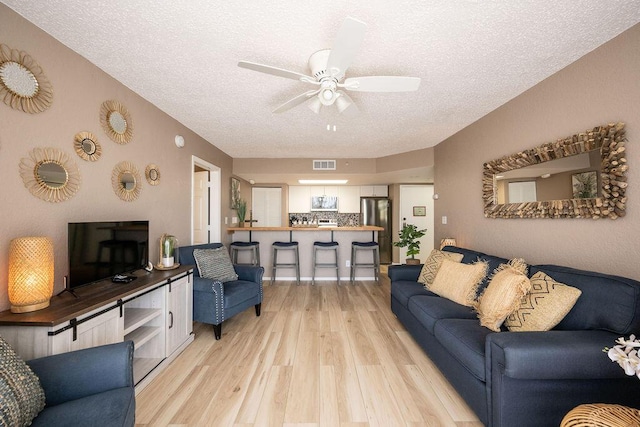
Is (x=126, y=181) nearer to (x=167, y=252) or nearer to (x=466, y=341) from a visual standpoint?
(x=167, y=252)

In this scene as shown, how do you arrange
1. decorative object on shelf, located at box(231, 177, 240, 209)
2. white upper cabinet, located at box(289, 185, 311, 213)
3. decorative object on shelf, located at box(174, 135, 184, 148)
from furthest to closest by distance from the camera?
1. white upper cabinet, located at box(289, 185, 311, 213)
2. decorative object on shelf, located at box(231, 177, 240, 209)
3. decorative object on shelf, located at box(174, 135, 184, 148)

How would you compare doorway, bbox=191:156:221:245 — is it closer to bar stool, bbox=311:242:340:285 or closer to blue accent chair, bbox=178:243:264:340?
blue accent chair, bbox=178:243:264:340

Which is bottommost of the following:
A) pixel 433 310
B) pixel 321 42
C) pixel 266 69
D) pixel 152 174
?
pixel 433 310

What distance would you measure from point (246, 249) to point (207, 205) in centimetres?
105

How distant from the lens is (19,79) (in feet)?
4.87

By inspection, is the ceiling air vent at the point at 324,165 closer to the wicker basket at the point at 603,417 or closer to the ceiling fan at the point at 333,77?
the ceiling fan at the point at 333,77

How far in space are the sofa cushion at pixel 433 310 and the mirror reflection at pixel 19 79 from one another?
3.13 metres

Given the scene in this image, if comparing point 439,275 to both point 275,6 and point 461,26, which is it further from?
point 275,6

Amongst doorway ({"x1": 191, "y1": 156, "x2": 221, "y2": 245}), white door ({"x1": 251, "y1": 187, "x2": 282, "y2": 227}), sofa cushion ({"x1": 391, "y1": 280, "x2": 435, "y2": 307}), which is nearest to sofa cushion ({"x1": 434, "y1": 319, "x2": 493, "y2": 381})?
sofa cushion ({"x1": 391, "y1": 280, "x2": 435, "y2": 307})

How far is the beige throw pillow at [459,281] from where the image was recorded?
228cm

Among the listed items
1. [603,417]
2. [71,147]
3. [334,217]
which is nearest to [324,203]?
[334,217]

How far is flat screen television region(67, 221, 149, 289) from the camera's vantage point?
1688 millimetres

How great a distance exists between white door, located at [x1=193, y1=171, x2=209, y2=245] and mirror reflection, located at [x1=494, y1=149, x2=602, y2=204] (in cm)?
417

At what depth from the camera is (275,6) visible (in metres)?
1.39
